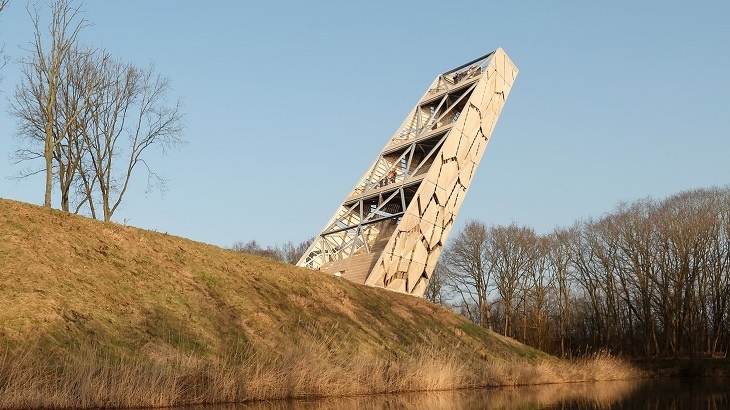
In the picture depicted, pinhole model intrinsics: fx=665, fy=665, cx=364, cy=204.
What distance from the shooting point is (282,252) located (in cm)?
6800

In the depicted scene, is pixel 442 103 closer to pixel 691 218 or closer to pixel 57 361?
pixel 691 218

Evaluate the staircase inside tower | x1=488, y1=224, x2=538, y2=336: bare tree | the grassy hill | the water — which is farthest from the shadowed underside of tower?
the water

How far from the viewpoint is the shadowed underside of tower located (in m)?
29.0

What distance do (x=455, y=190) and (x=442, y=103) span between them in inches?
216

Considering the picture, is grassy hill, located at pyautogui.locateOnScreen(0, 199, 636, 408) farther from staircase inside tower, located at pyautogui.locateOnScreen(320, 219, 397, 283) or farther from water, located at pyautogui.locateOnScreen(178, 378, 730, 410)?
staircase inside tower, located at pyautogui.locateOnScreen(320, 219, 397, 283)

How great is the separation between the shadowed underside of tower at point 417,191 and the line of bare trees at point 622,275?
10383mm

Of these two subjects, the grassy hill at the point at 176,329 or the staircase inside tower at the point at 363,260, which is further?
the staircase inside tower at the point at 363,260

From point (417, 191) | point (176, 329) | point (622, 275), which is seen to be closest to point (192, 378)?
point (176, 329)

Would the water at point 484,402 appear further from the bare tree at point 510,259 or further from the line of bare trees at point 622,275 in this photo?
the bare tree at point 510,259

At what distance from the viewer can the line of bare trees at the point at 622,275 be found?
35000 millimetres

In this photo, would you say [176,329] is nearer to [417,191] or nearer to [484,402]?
[484,402]

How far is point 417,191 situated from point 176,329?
1614cm

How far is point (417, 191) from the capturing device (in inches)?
1158

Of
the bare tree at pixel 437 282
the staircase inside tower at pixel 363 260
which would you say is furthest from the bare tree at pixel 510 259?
the staircase inside tower at pixel 363 260
